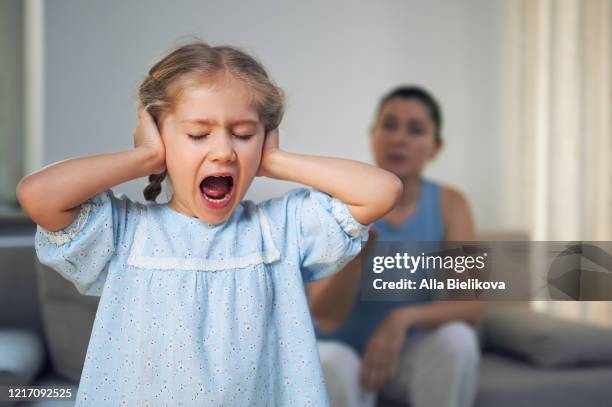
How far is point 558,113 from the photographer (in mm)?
1583

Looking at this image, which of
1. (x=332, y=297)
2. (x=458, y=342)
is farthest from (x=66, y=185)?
(x=458, y=342)

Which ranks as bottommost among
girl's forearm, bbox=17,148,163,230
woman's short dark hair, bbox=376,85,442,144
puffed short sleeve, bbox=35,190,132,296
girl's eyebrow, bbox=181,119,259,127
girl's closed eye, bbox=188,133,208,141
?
puffed short sleeve, bbox=35,190,132,296

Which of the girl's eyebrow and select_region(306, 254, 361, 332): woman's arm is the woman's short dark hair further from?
the girl's eyebrow

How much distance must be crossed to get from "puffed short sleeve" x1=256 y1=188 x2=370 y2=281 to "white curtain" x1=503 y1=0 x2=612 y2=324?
716mm

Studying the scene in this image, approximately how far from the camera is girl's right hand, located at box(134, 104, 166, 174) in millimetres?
929

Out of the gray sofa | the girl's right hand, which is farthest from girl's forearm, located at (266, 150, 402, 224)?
the gray sofa

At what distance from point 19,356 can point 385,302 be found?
2.42ft

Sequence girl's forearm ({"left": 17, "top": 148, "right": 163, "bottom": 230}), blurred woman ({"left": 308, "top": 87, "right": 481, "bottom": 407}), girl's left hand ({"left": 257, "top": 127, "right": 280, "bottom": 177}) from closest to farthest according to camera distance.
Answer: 1. girl's forearm ({"left": 17, "top": 148, "right": 163, "bottom": 230})
2. girl's left hand ({"left": 257, "top": 127, "right": 280, "bottom": 177})
3. blurred woman ({"left": 308, "top": 87, "right": 481, "bottom": 407})

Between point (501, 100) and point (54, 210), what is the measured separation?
106 centimetres

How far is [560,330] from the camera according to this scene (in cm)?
155

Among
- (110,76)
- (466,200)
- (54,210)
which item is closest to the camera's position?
(54,210)

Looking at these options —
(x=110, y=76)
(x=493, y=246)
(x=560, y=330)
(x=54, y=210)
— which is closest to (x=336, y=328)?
(x=493, y=246)

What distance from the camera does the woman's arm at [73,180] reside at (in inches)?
33.5

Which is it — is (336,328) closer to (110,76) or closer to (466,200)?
(466,200)
